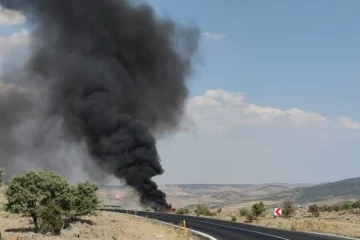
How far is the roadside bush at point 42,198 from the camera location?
26.9 m

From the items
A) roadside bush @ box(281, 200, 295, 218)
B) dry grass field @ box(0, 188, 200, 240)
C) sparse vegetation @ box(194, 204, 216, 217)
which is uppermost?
sparse vegetation @ box(194, 204, 216, 217)

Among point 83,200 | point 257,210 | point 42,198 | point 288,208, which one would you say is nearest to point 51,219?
point 42,198

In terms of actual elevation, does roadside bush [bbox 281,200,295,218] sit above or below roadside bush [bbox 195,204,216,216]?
below

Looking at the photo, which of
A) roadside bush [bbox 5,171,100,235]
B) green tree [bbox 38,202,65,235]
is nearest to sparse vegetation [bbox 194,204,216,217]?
roadside bush [bbox 5,171,100,235]

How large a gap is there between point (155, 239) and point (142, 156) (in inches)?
1923

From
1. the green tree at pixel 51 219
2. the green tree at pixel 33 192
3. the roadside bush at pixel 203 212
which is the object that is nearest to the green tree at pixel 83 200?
the green tree at pixel 33 192

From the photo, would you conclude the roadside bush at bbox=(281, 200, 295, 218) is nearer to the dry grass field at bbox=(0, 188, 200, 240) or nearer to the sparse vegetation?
the sparse vegetation

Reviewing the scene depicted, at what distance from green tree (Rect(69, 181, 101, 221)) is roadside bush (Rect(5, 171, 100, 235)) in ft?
3.57

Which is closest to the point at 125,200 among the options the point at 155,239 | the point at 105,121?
the point at 105,121

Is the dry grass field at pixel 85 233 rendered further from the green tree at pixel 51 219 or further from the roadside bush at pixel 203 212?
the roadside bush at pixel 203 212

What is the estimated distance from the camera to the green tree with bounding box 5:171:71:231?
28.0m

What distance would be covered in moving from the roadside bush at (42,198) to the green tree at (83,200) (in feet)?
3.57

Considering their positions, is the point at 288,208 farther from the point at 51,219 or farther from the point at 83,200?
the point at 51,219

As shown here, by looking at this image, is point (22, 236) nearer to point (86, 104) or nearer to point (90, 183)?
point (90, 183)
